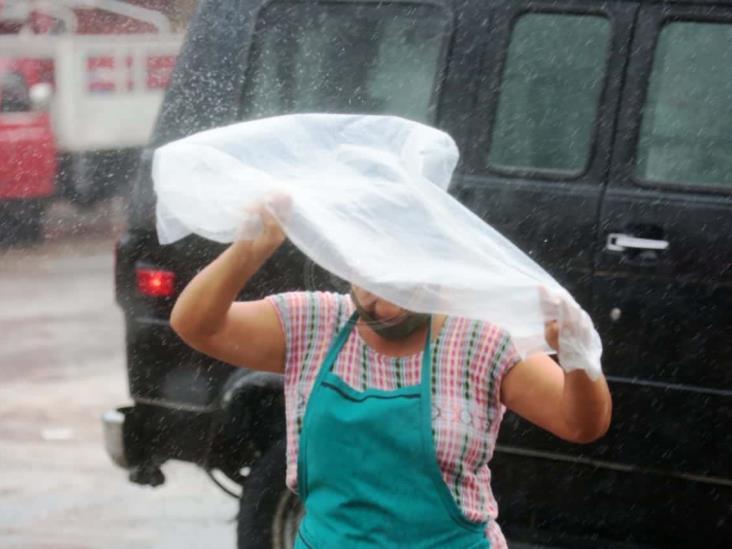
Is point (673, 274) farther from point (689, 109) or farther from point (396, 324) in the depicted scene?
point (396, 324)

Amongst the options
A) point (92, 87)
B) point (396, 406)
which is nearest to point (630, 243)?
point (396, 406)

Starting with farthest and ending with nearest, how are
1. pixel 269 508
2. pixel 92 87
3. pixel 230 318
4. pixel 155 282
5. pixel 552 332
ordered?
pixel 92 87 → pixel 155 282 → pixel 269 508 → pixel 230 318 → pixel 552 332

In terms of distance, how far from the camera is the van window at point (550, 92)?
500cm

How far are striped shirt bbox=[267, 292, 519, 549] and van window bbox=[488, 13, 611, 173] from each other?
201 centimetres

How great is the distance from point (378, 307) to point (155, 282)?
2.45 metres

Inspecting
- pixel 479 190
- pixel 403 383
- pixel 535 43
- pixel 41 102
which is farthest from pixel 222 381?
pixel 41 102

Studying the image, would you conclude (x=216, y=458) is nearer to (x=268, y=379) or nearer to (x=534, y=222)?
(x=268, y=379)

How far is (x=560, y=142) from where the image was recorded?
5062 millimetres

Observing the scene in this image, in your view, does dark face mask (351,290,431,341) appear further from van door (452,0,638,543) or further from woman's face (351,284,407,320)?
van door (452,0,638,543)

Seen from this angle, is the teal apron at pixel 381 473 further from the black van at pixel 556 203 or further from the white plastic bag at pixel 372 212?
the black van at pixel 556 203

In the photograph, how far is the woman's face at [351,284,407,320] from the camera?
10.1ft

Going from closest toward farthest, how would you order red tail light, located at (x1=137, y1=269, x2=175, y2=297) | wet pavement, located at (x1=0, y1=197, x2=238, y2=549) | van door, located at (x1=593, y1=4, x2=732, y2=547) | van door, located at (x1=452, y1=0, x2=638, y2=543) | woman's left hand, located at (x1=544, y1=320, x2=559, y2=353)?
1. woman's left hand, located at (x1=544, y1=320, x2=559, y2=353)
2. van door, located at (x1=593, y1=4, x2=732, y2=547)
3. van door, located at (x1=452, y1=0, x2=638, y2=543)
4. red tail light, located at (x1=137, y1=269, x2=175, y2=297)
5. wet pavement, located at (x1=0, y1=197, x2=238, y2=549)

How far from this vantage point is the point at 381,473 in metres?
2.99

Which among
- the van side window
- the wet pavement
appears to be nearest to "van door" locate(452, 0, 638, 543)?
the wet pavement
